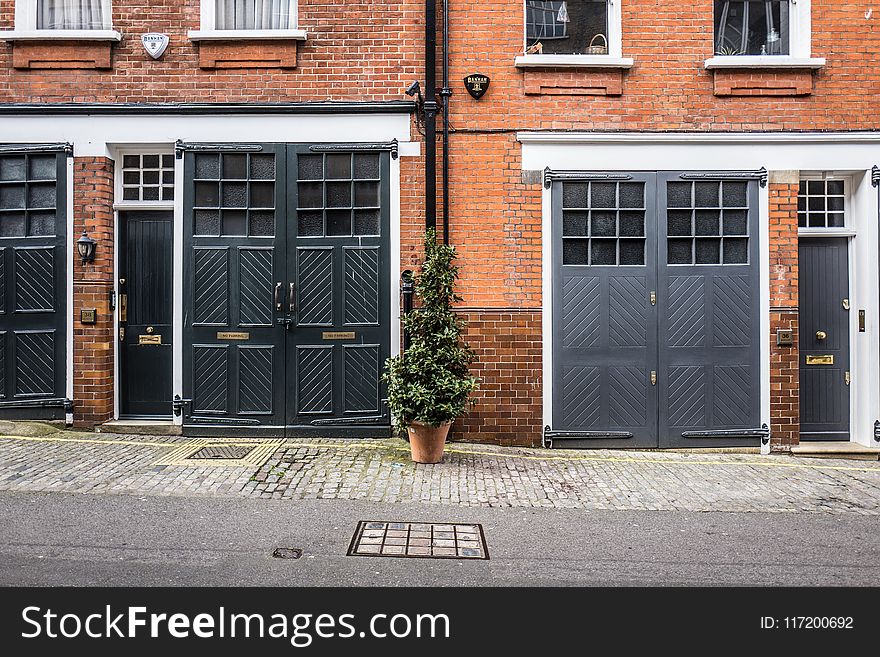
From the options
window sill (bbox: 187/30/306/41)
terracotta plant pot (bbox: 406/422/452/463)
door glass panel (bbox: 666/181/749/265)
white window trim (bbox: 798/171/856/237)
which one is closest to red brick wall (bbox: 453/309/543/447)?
terracotta plant pot (bbox: 406/422/452/463)

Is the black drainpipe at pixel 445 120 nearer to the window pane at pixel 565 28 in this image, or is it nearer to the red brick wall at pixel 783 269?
the window pane at pixel 565 28

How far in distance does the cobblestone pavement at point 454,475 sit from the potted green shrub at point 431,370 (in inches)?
16.8

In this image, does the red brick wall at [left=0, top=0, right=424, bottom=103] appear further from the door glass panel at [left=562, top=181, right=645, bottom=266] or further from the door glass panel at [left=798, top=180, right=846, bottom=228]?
the door glass panel at [left=798, top=180, right=846, bottom=228]

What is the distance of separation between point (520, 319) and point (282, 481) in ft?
11.0

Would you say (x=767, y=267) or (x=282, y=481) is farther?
(x=767, y=267)

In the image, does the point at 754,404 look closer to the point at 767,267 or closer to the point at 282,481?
the point at 767,267

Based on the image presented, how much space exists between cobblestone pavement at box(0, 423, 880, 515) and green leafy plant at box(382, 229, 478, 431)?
606 millimetres

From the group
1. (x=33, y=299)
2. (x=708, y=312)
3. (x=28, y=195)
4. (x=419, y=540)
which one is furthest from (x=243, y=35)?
(x=708, y=312)

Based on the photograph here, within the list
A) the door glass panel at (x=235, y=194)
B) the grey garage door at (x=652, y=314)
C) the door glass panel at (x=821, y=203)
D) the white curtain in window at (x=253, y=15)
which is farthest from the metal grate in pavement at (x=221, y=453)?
the door glass panel at (x=821, y=203)

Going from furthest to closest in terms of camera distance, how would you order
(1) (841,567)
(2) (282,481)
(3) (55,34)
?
(3) (55,34)
(2) (282,481)
(1) (841,567)

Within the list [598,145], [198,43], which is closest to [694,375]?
[598,145]

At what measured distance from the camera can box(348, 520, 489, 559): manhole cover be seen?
4820 millimetres

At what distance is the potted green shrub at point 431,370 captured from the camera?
7.10m

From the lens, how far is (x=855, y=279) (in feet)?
28.0
